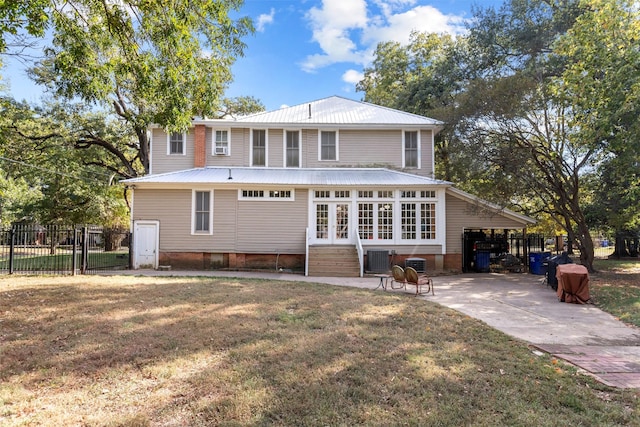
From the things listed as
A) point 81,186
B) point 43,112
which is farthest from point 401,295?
point 43,112

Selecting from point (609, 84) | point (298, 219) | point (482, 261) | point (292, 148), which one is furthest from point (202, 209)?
point (609, 84)

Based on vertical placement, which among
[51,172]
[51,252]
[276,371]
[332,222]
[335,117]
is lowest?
[276,371]

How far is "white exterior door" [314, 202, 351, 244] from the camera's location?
16.2m

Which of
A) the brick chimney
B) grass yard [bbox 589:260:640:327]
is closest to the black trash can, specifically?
grass yard [bbox 589:260:640:327]

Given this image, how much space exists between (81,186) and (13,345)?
21776 mm

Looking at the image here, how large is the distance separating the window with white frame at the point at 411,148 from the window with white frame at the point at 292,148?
558cm

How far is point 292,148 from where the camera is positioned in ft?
59.5

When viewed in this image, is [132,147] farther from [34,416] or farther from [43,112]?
[34,416]

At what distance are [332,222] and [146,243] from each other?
8442 millimetres

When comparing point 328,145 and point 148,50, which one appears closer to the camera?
point 148,50

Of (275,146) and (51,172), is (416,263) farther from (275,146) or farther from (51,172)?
(51,172)

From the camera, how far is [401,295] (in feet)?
32.6

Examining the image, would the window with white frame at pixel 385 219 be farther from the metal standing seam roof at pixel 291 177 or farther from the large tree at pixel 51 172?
the large tree at pixel 51 172

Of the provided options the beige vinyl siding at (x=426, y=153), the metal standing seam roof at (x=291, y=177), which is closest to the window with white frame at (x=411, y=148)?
the beige vinyl siding at (x=426, y=153)
